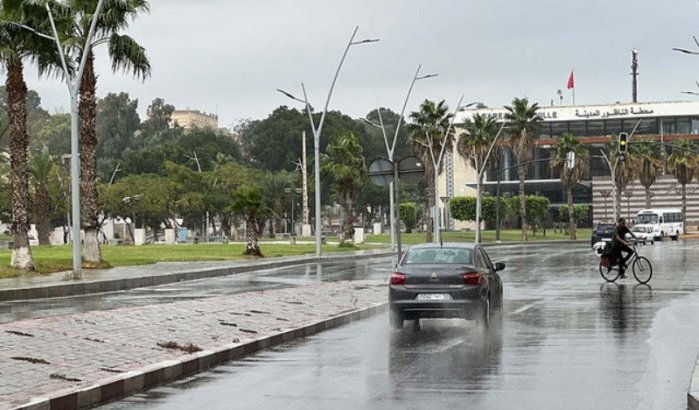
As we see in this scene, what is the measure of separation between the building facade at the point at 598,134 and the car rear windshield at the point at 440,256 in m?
111

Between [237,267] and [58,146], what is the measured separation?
122442 mm

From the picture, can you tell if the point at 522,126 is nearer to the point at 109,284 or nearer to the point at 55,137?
the point at 109,284

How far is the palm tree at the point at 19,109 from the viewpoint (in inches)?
1395

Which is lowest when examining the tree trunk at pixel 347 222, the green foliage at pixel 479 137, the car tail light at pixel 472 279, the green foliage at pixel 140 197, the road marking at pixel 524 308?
the road marking at pixel 524 308

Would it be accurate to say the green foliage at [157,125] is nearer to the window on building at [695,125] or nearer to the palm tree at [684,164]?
the window on building at [695,125]

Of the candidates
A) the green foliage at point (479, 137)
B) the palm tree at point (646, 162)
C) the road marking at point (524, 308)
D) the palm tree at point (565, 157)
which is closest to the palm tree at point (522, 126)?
the green foliage at point (479, 137)

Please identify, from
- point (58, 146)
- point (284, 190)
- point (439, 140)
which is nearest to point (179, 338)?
point (439, 140)

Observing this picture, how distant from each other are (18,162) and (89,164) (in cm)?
345

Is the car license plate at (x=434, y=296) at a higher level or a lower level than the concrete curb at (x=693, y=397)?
higher

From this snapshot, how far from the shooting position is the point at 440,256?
62.3ft

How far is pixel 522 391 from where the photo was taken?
442 inches

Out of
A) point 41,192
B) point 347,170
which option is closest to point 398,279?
point 347,170

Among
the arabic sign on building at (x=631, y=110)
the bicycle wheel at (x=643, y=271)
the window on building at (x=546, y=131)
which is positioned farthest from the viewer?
the window on building at (x=546, y=131)

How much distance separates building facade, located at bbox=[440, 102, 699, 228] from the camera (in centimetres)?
13250
